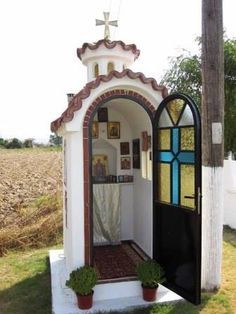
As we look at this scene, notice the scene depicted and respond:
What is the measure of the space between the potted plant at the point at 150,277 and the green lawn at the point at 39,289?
0.19 metres

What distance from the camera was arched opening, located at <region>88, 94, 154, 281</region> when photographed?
643cm

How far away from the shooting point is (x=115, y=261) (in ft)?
20.0

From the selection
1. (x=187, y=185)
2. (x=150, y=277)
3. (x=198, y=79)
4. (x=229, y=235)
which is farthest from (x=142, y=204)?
(x=198, y=79)

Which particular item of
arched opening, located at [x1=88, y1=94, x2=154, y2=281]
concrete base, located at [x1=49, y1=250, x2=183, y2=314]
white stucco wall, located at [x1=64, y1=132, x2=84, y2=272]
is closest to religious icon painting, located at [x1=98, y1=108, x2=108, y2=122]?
arched opening, located at [x1=88, y1=94, x2=154, y2=281]

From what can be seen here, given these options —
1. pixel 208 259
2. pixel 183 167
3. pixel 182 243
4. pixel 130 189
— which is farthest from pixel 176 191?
pixel 130 189

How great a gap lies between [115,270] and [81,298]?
98 cm

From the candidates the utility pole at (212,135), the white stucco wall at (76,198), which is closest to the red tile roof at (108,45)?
the utility pole at (212,135)

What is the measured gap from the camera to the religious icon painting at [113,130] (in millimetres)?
6849

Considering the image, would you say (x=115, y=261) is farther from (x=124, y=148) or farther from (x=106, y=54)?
(x=106, y=54)

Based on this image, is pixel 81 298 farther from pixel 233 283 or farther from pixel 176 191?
pixel 233 283

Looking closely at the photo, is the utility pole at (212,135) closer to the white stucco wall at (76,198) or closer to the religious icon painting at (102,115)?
the white stucco wall at (76,198)

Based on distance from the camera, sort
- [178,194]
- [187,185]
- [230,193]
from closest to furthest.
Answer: [187,185] → [178,194] → [230,193]

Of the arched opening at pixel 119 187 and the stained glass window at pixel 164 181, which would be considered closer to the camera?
the stained glass window at pixel 164 181

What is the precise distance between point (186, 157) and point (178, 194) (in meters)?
0.50
